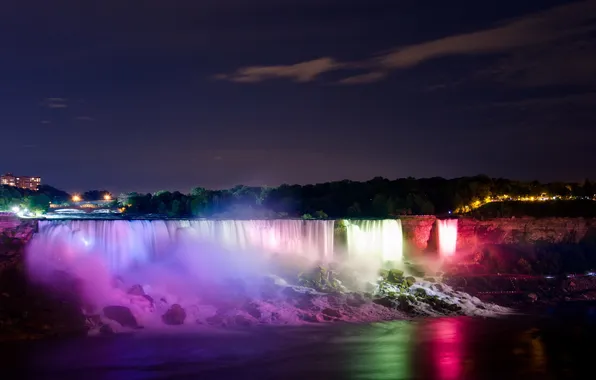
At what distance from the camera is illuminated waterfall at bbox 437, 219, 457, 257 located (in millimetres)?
53406

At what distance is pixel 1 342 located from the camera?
31.2 metres

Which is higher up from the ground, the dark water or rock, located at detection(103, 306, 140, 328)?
rock, located at detection(103, 306, 140, 328)

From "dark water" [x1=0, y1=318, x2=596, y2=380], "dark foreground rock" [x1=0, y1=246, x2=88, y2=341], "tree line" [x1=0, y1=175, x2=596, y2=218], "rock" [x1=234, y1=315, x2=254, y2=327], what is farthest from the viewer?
"tree line" [x1=0, y1=175, x2=596, y2=218]

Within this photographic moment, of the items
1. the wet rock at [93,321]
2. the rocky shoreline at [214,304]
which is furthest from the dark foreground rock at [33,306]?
the wet rock at [93,321]

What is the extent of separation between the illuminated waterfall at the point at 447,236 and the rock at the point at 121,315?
2512 centimetres

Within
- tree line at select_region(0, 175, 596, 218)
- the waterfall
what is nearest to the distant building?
tree line at select_region(0, 175, 596, 218)

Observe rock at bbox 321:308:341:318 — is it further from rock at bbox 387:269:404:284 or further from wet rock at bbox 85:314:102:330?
wet rock at bbox 85:314:102:330

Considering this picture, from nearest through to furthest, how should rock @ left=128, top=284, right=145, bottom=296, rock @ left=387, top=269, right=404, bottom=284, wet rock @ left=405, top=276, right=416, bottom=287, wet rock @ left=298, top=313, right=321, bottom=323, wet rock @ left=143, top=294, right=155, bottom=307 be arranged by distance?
wet rock @ left=143, top=294, right=155, bottom=307
rock @ left=128, top=284, right=145, bottom=296
wet rock @ left=298, top=313, right=321, bottom=323
wet rock @ left=405, top=276, right=416, bottom=287
rock @ left=387, top=269, right=404, bottom=284

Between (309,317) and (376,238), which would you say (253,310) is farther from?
(376,238)

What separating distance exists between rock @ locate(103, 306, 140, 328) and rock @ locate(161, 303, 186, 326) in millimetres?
1394

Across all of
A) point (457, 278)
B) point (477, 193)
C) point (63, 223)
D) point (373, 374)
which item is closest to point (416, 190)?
point (477, 193)

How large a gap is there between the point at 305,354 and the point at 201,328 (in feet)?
19.2

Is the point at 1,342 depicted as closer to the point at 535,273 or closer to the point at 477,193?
the point at 535,273

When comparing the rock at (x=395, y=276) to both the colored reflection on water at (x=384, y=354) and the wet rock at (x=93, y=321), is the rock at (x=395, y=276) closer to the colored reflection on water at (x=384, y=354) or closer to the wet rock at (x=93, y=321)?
the colored reflection on water at (x=384, y=354)
